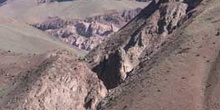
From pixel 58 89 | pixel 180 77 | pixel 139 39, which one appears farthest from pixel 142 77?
pixel 139 39

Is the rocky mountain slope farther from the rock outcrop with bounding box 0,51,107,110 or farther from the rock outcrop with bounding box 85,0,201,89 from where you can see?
the rock outcrop with bounding box 85,0,201,89

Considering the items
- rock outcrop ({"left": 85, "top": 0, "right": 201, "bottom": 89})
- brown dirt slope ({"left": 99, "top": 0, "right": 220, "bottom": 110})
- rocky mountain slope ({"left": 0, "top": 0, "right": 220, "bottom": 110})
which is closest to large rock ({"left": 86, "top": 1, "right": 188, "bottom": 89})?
rock outcrop ({"left": 85, "top": 0, "right": 201, "bottom": 89})

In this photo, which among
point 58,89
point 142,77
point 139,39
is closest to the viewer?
point 142,77

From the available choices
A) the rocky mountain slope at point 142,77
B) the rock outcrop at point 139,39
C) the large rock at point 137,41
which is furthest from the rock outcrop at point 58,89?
the rock outcrop at point 139,39

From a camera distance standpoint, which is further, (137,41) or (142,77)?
(137,41)

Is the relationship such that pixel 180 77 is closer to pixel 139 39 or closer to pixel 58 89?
pixel 58 89

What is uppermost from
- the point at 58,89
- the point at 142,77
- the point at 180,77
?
the point at 180,77

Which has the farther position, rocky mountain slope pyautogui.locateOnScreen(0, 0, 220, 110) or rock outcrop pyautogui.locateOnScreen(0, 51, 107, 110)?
rock outcrop pyautogui.locateOnScreen(0, 51, 107, 110)

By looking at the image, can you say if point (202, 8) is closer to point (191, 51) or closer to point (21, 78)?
point (191, 51)

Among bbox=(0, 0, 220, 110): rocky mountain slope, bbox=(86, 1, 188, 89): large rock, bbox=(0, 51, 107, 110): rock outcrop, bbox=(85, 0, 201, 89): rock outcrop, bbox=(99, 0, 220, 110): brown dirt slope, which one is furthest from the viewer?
bbox=(85, 0, 201, 89): rock outcrop
